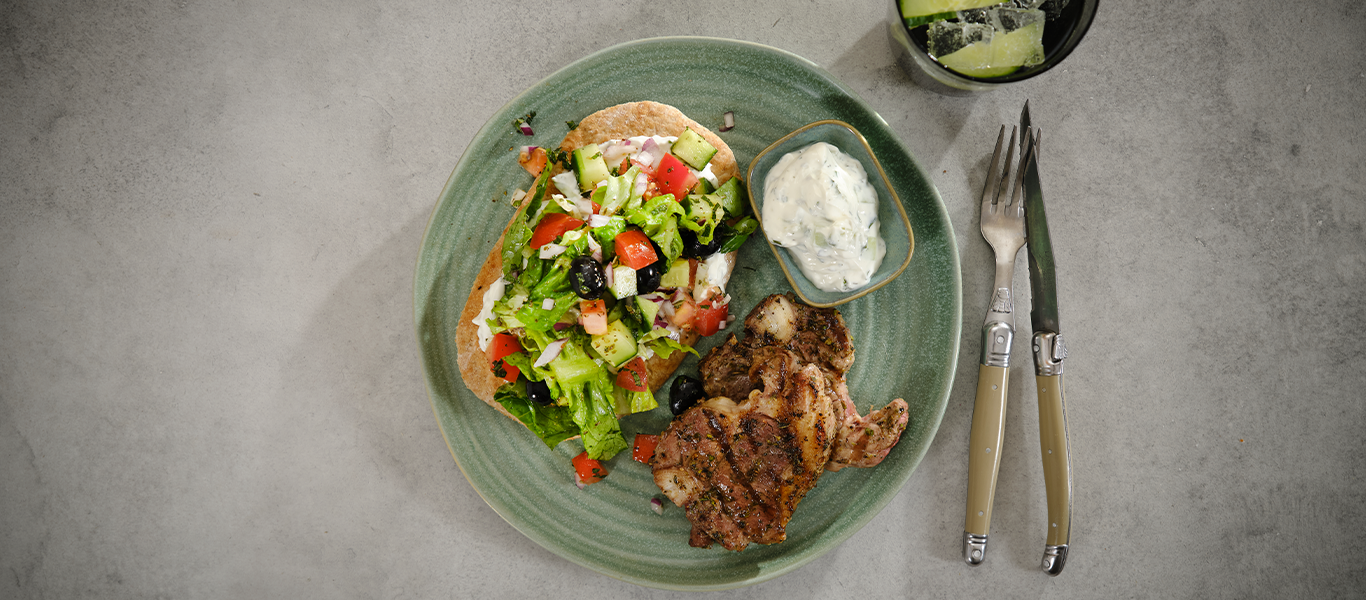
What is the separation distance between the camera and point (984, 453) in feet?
10.4

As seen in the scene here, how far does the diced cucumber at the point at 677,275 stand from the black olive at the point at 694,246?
6 cm

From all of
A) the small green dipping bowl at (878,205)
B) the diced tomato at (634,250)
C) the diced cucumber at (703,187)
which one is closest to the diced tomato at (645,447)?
the diced tomato at (634,250)

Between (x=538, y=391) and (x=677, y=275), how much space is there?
91 centimetres

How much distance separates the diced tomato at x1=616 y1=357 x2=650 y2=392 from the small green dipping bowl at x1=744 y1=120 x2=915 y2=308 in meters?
0.91

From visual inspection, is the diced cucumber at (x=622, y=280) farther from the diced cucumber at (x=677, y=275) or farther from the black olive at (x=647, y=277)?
the diced cucumber at (x=677, y=275)

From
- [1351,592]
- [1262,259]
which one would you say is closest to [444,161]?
[1262,259]

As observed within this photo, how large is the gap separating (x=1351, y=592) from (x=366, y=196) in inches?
246

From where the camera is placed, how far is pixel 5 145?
11.6 ft

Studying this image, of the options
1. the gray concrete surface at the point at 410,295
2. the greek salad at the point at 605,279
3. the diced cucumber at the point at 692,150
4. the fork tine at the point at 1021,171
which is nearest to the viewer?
the greek salad at the point at 605,279

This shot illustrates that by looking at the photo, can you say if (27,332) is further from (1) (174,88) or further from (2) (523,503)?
(2) (523,503)

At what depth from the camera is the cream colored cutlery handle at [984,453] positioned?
3.17 m

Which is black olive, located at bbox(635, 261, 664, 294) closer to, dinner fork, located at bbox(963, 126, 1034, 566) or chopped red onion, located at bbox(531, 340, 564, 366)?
chopped red onion, located at bbox(531, 340, 564, 366)

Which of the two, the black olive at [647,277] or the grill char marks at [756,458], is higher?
the black olive at [647,277]

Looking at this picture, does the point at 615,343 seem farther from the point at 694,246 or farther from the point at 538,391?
the point at 694,246
